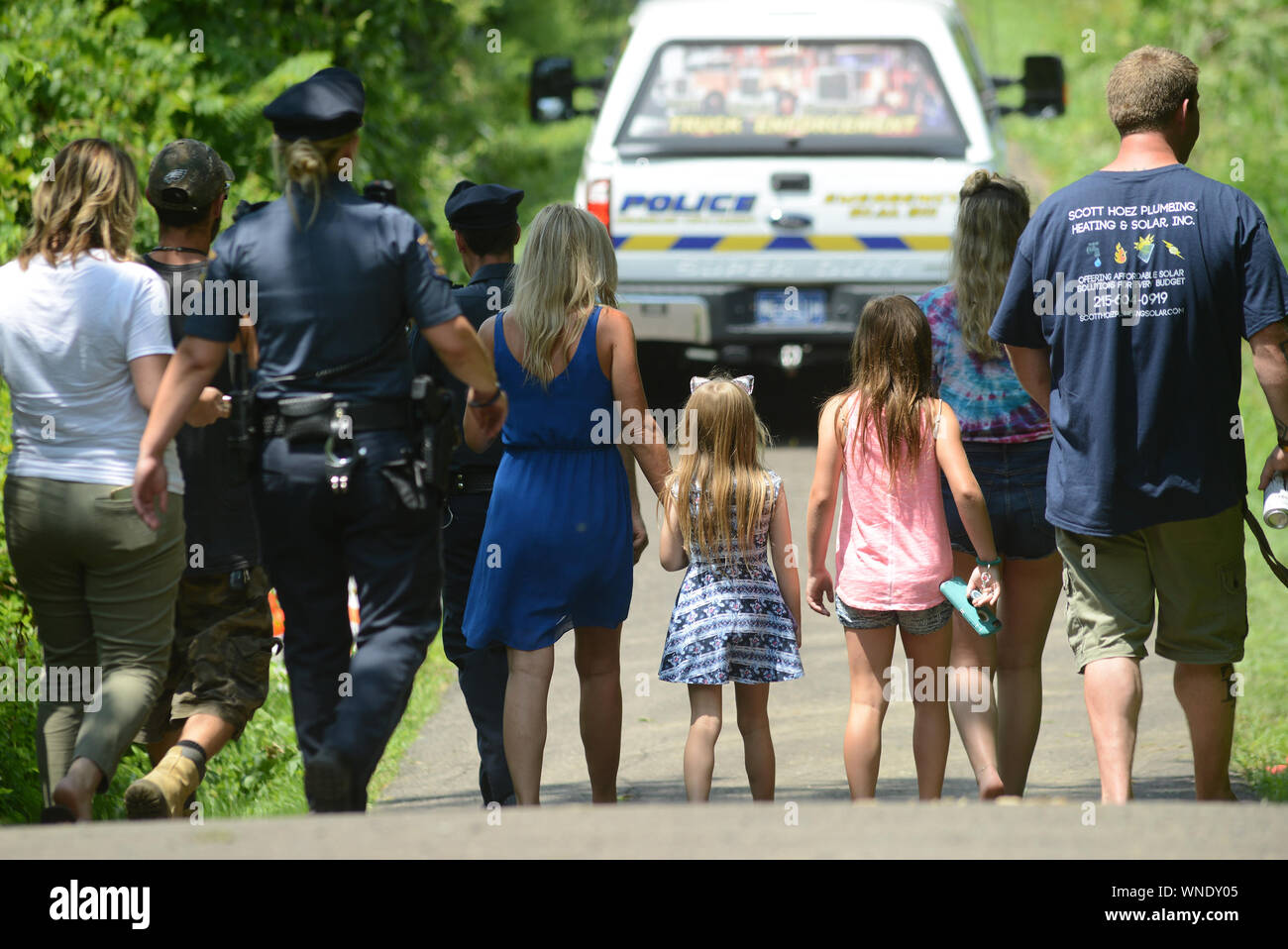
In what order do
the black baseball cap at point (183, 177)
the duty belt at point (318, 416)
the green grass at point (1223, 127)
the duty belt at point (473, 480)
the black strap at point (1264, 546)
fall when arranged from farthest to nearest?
the green grass at point (1223, 127), the duty belt at point (473, 480), the black baseball cap at point (183, 177), the black strap at point (1264, 546), the duty belt at point (318, 416)

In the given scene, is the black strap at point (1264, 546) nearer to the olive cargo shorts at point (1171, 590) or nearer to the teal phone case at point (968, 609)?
the olive cargo shorts at point (1171, 590)

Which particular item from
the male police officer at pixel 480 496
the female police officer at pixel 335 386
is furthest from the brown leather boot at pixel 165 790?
the male police officer at pixel 480 496

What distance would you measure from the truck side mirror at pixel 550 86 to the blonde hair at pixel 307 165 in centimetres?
619

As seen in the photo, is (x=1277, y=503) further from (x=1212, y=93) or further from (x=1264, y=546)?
(x=1212, y=93)

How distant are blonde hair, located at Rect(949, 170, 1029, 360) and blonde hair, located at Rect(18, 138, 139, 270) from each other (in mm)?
2363

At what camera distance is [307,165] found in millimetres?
4492

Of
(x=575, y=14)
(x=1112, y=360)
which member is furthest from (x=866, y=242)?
(x=575, y=14)

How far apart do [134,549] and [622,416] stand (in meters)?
1.37

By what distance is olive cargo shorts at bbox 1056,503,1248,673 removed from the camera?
476cm

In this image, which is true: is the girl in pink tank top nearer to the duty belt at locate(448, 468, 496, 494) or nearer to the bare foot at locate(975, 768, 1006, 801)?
the bare foot at locate(975, 768, 1006, 801)

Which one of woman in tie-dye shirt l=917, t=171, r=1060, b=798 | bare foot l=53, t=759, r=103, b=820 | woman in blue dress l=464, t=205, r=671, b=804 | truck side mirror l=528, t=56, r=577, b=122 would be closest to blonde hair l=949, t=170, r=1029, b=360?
woman in tie-dye shirt l=917, t=171, r=1060, b=798

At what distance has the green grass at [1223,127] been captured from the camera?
281 inches

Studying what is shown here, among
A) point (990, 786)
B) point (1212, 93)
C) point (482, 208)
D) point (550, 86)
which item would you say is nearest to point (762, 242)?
point (550, 86)
